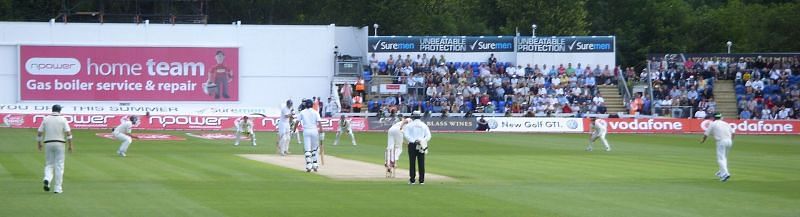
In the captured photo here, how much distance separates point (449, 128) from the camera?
62.9 m

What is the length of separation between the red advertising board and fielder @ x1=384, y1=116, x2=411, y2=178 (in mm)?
33390

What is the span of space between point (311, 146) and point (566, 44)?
43.2m

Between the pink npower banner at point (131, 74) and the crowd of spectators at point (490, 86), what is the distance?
8.12 metres

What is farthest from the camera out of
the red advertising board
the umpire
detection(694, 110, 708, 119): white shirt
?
detection(694, 110, 708, 119): white shirt

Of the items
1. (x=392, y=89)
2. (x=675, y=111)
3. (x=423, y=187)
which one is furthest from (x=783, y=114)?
(x=423, y=187)

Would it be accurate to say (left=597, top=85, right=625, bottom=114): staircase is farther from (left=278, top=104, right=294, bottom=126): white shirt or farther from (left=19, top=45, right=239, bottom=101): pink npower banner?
(left=278, top=104, right=294, bottom=126): white shirt

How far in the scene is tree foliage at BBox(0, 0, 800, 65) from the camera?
287 feet

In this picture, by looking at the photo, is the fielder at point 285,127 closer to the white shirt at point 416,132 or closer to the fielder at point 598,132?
the fielder at point 598,132

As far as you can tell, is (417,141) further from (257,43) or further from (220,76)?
(257,43)

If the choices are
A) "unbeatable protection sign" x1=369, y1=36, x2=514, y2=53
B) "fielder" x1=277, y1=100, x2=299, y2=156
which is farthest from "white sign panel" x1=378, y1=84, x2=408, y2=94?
"fielder" x1=277, y1=100, x2=299, y2=156

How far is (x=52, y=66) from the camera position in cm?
6612

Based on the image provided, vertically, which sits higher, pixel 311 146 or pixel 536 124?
pixel 311 146

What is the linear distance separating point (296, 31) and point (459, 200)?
45.0 metres

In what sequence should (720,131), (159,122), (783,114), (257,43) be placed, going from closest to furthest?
(720,131)
(159,122)
(783,114)
(257,43)
